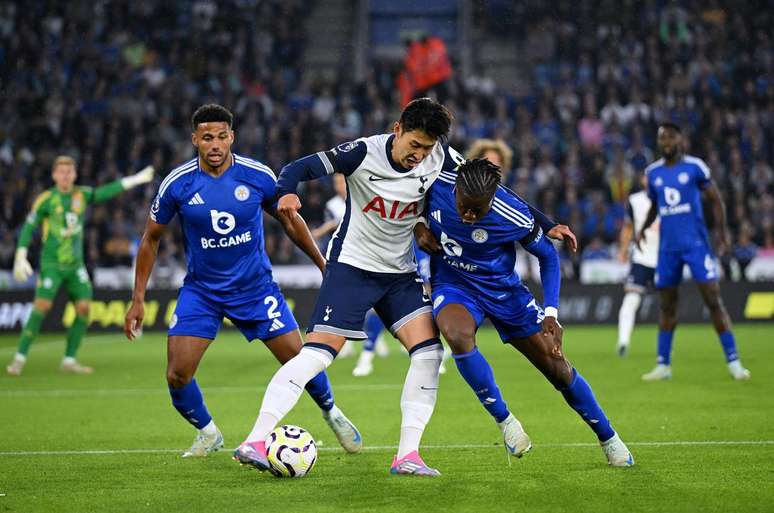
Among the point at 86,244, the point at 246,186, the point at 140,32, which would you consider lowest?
the point at 86,244

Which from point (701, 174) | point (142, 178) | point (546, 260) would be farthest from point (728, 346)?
point (142, 178)

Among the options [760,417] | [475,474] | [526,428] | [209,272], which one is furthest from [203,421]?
[760,417]

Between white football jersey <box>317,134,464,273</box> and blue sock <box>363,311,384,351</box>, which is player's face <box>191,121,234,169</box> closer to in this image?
white football jersey <box>317,134,464,273</box>

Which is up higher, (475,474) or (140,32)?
(140,32)

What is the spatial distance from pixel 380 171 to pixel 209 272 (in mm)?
1466

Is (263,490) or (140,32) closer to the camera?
(263,490)

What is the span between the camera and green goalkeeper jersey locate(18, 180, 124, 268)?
13.2m

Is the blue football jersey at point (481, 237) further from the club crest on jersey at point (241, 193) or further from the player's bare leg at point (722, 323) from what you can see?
the player's bare leg at point (722, 323)

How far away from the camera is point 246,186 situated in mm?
7258

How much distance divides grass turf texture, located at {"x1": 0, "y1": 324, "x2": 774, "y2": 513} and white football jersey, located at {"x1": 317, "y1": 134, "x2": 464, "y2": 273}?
1.30m

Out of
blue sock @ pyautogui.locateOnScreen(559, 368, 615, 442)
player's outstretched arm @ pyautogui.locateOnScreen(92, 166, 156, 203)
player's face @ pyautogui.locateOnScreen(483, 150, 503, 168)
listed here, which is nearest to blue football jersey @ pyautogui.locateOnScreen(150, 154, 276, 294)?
blue sock @ pyautogui.locateOnScreen(559, 368, 615, 442)

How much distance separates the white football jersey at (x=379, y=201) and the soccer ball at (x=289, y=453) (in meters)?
1.08

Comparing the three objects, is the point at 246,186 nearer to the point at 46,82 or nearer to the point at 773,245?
the point at 773,245

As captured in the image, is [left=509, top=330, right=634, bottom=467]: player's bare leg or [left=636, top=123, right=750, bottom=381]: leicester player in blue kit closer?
[left=509, top=330, right=634, bottom=467]: player's bare leg
